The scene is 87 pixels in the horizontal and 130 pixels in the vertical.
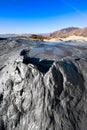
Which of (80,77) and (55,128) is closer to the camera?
(55,128)

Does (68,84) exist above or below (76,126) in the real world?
above

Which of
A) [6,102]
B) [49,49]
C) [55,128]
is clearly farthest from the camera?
[49,49]

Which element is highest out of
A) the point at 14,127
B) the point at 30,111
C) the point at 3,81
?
the point at 3,81

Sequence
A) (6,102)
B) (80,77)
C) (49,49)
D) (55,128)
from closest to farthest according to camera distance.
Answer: (55,128) → (6,102) → (80,77) → (49,49)

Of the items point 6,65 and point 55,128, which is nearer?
point 55,128

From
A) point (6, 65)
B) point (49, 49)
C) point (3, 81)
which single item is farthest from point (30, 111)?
point (49, 49)

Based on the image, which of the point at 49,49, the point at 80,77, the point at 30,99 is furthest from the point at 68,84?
the point at 49,49

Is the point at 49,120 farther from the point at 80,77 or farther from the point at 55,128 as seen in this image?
the point at 80,77

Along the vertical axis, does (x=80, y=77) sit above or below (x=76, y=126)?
above

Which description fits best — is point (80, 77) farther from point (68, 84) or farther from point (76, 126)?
point (76, 126)
